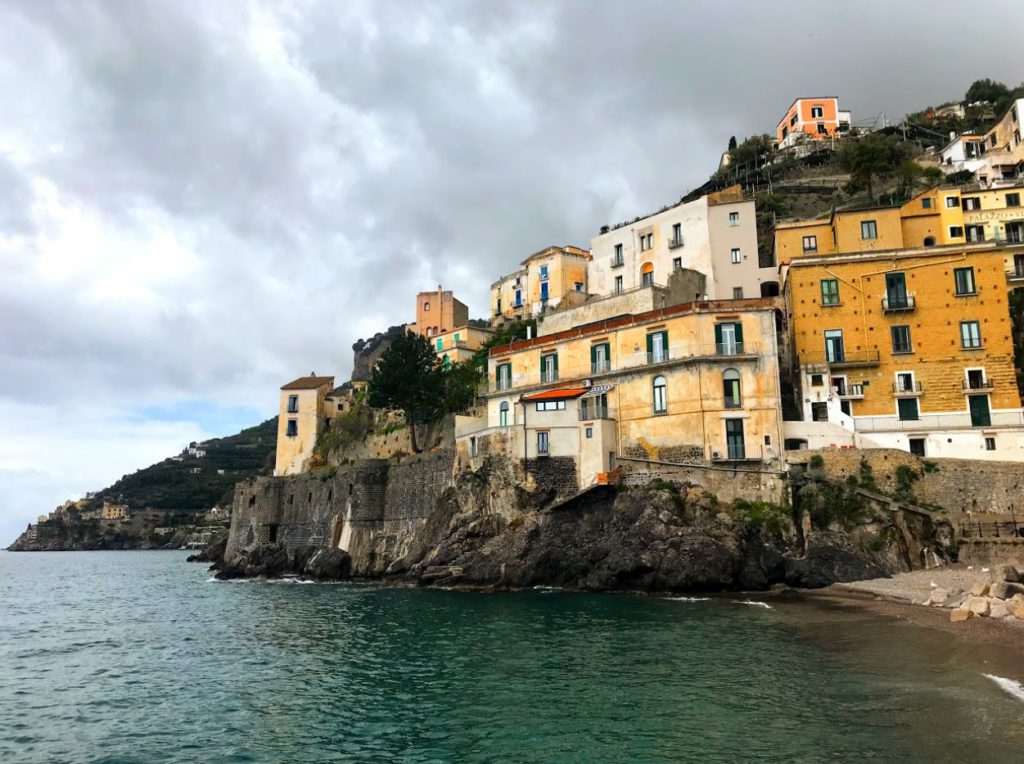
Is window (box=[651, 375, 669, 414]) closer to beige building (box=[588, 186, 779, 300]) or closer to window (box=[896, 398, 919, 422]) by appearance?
beige building (box=[588, 186, 779, 300])

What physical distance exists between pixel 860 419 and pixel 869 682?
76.8 ft

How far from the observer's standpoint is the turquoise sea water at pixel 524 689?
14.4m

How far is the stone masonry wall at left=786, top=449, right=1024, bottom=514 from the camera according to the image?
110ft

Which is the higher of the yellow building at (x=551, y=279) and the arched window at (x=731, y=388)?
the yellow building at (x=551, y=279)

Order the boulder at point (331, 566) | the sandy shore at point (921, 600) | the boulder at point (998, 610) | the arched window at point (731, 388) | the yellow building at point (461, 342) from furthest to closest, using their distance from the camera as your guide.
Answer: the yellow building at point (461, 342), the boulder at point (331, 566), the arched window at point (731, 388), the boulder at point (998, 610), the sandy shore at point (921, 600)

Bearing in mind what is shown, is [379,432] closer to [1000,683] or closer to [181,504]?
[1000,683]

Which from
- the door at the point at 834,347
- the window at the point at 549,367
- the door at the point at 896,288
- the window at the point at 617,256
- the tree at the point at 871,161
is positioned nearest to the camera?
the door at the point at 896,288

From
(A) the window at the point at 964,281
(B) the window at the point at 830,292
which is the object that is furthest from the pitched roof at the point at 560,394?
(A) the window at the point at 964,281

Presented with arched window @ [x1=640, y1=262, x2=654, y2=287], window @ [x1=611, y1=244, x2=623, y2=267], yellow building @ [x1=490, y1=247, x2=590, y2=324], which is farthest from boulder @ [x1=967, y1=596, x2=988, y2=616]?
yellow building @ [x1=490, y1=247, x2=590, y2=324]

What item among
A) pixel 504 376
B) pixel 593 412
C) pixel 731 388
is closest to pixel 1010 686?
pixel 731 388

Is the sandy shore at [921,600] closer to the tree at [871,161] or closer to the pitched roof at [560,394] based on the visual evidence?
the pitched roof at [560,394]

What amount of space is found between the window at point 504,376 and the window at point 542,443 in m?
5.95

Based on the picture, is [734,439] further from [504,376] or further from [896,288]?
[504,376]

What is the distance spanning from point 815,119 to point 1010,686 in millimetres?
84133
